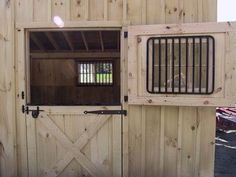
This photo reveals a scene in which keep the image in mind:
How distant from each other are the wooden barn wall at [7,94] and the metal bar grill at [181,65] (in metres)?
1.57

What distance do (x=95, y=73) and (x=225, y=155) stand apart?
4.00 m

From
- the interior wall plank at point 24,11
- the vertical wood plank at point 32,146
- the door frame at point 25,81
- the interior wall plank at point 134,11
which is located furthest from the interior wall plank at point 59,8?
the vertical wood plank at point 32,146

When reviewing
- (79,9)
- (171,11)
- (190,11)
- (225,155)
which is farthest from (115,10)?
(225,155)

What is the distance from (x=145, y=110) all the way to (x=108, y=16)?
44.1 inches

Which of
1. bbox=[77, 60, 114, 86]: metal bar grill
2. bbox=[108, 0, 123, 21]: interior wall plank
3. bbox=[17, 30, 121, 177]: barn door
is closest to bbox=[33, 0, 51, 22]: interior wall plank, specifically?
bbox=[17, 30, 121, 177]: barn door

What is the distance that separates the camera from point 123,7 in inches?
115

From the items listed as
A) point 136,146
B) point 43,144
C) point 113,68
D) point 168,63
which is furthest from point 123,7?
point 113,68

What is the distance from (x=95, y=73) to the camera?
7.54 meters

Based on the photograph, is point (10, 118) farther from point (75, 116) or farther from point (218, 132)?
point (218, 132)

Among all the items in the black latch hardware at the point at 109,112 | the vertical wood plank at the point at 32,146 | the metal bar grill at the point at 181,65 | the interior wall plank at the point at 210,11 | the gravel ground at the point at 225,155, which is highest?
the interior wall plank at the point at 210,11

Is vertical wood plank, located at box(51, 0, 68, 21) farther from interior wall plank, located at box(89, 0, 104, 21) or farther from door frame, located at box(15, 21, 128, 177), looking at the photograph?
interior wall plank, located at box(89, 0, 104, 21)

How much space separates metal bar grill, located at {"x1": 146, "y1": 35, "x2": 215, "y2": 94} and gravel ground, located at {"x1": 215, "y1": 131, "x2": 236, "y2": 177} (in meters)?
2.02

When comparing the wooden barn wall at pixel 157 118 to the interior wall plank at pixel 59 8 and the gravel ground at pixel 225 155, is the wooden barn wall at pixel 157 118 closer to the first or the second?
the interior wall plank at pixel 59 8

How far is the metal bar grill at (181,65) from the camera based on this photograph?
2.68 metres
